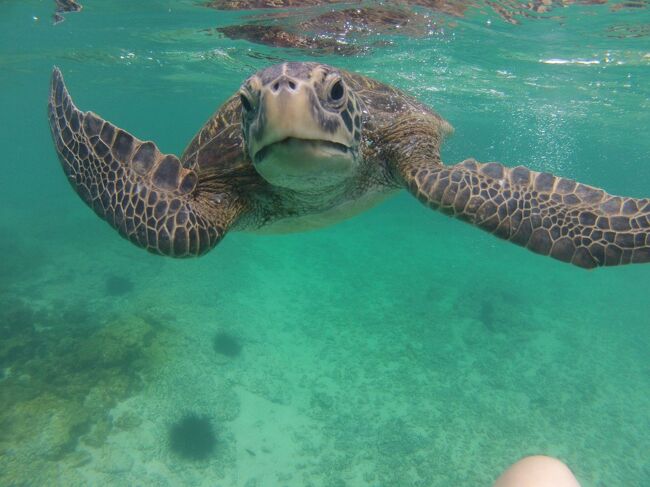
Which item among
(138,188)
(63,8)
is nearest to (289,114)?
(138,188)

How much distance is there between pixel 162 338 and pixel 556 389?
973 cm

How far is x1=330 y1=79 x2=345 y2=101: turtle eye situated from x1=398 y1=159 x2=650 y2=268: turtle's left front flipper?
42.6 inches

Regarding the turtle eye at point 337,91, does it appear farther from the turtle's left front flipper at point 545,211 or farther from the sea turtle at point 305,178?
the turtle's left front flipper at point 545,211

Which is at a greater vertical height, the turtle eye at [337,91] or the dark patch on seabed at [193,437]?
the turtle eye at [337,91]

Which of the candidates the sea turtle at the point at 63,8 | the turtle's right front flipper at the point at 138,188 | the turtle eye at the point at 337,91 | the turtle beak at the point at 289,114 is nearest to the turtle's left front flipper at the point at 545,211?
the turtle eye at the point at 337,91

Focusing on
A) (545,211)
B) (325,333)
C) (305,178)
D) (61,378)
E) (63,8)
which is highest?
(63,8)

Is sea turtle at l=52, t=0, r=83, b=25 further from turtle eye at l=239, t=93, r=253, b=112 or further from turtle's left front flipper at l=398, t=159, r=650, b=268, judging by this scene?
turtle's left front flipper at l=398, t=159, r=650, b=268

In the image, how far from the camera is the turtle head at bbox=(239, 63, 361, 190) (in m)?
2.46

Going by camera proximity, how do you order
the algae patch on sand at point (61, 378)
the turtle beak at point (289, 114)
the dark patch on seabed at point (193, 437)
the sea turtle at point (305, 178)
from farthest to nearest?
the dark patch on seabed at point (193, 437), the algae patch on sand at point (61, 378), the sea turtle at point (305, 178), the turtle beak at point (289, 114)

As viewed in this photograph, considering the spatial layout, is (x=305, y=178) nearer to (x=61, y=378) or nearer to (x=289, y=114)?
(x=289, y=114)

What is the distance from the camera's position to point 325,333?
11.9m

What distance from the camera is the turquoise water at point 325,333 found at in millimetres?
7824

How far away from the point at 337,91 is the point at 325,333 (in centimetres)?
979

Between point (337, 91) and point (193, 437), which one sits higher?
point (337, 91)
